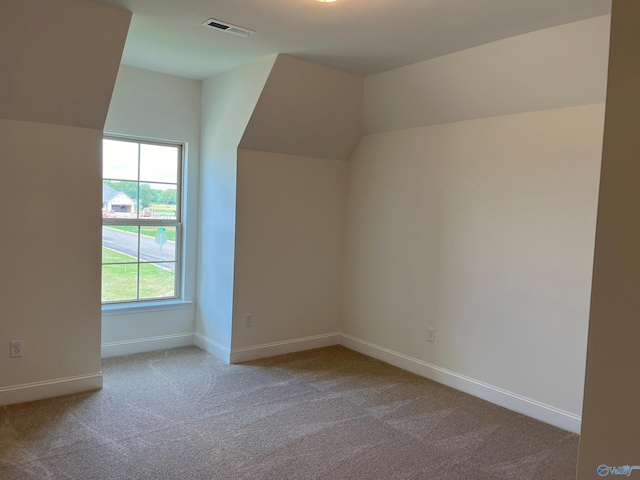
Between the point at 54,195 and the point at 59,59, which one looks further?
the point at 54,195

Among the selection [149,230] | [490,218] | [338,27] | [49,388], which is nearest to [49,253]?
[49,388]

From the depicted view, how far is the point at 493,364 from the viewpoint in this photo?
350 centimetres

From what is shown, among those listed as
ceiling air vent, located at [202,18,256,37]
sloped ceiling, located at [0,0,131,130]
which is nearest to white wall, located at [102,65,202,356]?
sloped ceiling, located at [0,0,131,130]

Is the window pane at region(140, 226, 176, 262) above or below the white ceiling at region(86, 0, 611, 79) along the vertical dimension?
below

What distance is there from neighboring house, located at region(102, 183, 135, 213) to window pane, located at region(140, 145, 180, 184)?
0.75 ft

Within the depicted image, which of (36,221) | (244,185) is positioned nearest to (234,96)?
(244,185)

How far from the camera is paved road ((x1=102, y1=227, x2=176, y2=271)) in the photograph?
4160 millimetres

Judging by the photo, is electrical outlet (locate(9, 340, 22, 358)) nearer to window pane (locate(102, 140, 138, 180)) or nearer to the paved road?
the paved road

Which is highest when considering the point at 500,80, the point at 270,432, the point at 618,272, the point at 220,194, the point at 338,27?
the point at 338,27

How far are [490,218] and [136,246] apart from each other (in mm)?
3050

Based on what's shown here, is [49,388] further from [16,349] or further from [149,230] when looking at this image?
[149,230]

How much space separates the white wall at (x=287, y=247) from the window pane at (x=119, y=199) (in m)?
1.00
